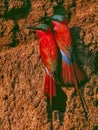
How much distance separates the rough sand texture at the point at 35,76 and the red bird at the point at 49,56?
0.04m

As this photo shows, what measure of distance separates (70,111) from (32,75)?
324 millimetres

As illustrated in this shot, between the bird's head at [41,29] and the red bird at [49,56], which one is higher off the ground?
the bird's head at [41,29]

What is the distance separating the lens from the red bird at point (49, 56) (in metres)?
3.30

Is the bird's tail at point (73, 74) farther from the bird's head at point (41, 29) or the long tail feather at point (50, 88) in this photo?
the bird's head at point (41, 29)

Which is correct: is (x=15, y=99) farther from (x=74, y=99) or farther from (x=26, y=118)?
(x=74, y=99)

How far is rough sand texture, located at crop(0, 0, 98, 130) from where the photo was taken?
3.27 meters

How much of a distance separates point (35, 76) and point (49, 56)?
0.49 feet

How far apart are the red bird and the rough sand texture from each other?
0.04 metres

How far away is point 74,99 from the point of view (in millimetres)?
3277

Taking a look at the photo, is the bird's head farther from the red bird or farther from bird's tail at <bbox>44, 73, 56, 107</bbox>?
bird's tail at <bbox>44, 73, 56, 107</bbox>

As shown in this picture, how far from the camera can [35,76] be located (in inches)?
132

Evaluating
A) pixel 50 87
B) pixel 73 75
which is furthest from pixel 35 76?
pixel 73 75

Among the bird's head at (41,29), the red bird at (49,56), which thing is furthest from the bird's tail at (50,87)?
the bird's head at (41,29)

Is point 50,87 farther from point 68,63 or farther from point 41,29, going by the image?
point 41,29
